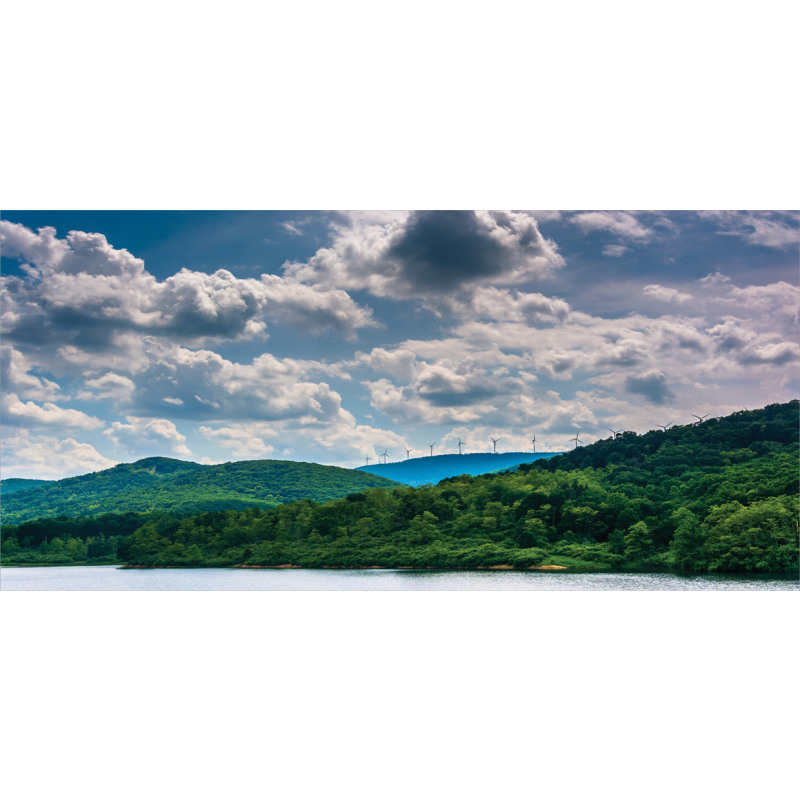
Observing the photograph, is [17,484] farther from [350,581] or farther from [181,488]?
[350,581]

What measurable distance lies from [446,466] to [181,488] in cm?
724

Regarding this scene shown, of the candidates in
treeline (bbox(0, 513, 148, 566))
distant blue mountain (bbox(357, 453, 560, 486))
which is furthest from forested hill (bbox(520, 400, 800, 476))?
treeline (bbox(0, 513, 148, 566))

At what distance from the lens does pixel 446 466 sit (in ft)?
46.6

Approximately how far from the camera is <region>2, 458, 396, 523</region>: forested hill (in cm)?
1595

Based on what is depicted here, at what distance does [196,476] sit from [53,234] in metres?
8.22

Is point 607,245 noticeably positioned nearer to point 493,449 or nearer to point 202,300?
point 493,449

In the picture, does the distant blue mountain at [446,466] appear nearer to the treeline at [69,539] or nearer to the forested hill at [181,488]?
the forested hill at [181,488]

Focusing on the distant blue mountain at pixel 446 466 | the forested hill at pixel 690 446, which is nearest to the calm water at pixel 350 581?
the distant blue mountain at pixel 446 466

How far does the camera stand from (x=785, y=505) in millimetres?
12594

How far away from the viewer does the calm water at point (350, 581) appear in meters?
11.0

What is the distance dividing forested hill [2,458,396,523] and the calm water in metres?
2.29

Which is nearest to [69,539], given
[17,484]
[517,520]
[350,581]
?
[17,484]

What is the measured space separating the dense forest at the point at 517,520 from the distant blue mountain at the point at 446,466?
2.64 ft
